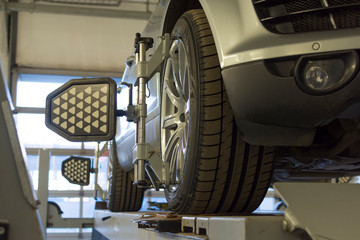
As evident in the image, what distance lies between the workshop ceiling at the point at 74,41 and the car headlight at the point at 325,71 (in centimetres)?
991

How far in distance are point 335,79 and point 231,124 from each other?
420mm

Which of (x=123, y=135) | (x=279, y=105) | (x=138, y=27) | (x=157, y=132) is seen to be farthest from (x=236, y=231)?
(x=138, y=27)

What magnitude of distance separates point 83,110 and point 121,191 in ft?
7.42

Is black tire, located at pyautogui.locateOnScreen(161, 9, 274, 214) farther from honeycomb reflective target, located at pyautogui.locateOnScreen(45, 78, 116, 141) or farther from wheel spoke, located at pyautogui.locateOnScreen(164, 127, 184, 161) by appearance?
honeycomb reflective target, located at pyautogui.locateOnScreen(45, 78, 116, 141)

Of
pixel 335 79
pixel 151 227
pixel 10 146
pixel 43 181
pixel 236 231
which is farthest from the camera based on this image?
pixel 43 181

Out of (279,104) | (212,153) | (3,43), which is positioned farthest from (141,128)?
(3,43)

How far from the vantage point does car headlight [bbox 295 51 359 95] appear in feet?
4.41

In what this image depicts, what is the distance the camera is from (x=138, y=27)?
11266 millimetres

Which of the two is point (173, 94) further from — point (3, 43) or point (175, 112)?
point (3, 43)

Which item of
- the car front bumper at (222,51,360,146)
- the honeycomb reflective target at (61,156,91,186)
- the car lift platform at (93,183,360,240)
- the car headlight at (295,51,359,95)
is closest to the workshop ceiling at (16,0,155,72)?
the honeycomb reflective target at (61,156,91,186)

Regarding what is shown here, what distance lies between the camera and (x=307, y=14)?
1428mm

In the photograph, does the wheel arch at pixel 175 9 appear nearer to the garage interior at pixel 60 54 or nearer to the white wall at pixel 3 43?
the garage interior at pixel 60 54

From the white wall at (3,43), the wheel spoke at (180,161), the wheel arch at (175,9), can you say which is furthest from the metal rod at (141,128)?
the white wall at (3,43)

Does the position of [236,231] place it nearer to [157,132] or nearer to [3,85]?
[3,85]
